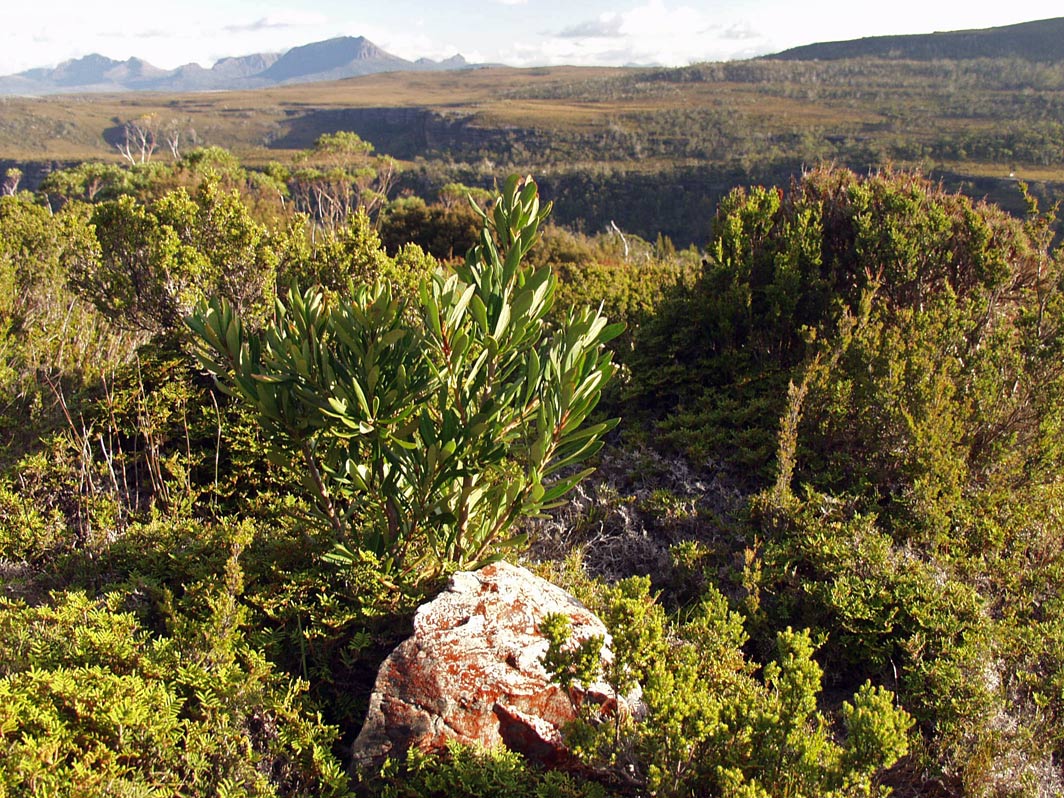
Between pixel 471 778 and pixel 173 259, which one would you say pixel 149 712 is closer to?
pixel 471 778

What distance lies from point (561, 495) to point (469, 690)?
2.98 ft

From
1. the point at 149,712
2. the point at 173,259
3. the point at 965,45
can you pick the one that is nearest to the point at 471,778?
the point at 149,712

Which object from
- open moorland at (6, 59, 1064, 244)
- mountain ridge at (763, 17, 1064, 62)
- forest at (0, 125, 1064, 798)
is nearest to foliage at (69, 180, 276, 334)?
forest at (0, 125, 1064, 798)

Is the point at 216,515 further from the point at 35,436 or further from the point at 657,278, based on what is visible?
the point at 657,278

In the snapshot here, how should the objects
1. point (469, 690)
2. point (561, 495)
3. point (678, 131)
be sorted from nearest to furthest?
point (469, 690)
point (561, 495)
point (678, 131)

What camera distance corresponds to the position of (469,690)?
2387mm

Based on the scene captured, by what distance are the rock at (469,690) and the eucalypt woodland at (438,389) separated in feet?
0.97

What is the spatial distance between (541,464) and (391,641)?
3.19 feet

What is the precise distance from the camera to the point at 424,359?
258 cm

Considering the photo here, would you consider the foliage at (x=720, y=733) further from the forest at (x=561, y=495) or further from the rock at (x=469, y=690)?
the rock at (x=469, y=690)

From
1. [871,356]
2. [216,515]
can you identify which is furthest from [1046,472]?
[216,515]

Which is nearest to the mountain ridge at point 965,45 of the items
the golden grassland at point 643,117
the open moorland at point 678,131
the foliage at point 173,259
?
the open moorland at point 678,131

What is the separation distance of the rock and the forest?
0.10 m

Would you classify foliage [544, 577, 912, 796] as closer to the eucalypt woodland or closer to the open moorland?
the eucalypt woodland
